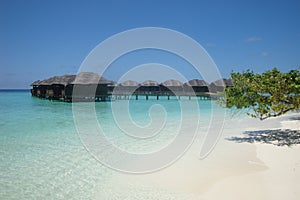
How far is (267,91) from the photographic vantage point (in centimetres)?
580

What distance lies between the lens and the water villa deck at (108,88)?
927 inches

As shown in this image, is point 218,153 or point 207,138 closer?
point 218,153

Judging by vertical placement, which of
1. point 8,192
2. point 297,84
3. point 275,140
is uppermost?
point 297,84

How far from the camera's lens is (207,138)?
7582 mm

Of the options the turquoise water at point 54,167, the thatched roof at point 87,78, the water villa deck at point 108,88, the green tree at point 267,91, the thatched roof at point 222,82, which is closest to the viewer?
the turquoise water at point 54,167

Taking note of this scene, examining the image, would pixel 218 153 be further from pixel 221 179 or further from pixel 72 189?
pixel 72 189

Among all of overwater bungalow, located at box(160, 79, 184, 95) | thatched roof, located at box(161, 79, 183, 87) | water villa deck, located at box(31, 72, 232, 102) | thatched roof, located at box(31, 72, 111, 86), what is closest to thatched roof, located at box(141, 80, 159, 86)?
water villa deck, located at box(31, 72, 232, 102)

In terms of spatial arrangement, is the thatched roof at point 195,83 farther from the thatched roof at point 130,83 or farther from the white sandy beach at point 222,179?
the white sandy beach at point 222,179

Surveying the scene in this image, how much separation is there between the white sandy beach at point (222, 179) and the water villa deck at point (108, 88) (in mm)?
18796

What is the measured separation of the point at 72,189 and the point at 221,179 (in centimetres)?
239

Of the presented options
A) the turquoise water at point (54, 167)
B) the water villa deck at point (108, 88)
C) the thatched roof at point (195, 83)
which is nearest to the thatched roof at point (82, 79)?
the water villa deck at point (108, 88)

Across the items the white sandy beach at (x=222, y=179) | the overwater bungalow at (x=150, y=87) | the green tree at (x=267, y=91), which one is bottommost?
the white sandy beach at (x=222, y=179)

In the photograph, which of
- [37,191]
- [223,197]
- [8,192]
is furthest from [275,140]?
[8,192]

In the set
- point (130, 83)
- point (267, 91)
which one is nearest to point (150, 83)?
point (130, 83)
